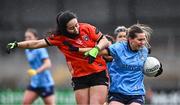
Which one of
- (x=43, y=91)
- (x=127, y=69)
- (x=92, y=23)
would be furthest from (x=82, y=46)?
(x=92, y=23)

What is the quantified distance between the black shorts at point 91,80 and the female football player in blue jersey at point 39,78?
416 cm

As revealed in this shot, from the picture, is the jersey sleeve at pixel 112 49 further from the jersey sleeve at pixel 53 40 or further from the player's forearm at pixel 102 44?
the jersey sleeve at pixel 53 40

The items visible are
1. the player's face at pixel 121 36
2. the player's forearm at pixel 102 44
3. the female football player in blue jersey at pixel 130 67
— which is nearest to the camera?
the player's forearm at pixel 102 44

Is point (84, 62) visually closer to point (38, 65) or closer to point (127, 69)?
point (127, 69)

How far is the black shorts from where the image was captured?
10570 millimetres

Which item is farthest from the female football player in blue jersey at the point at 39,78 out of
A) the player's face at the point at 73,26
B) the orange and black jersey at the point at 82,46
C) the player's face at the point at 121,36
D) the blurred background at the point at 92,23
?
the player's face at the point at 73,26

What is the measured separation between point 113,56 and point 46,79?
4.88 meters

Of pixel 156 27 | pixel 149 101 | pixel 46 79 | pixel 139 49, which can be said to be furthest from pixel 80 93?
pixel 156 27

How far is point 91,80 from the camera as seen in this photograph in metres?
10.6

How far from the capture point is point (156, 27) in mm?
21047

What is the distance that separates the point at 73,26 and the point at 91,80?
80 centimetres

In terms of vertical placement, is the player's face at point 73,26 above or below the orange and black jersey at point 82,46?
above

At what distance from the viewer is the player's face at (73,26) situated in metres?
10.3

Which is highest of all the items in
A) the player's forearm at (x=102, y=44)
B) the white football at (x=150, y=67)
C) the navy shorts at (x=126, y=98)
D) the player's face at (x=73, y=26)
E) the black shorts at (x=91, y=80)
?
the player's face at (x=73, y=26)
